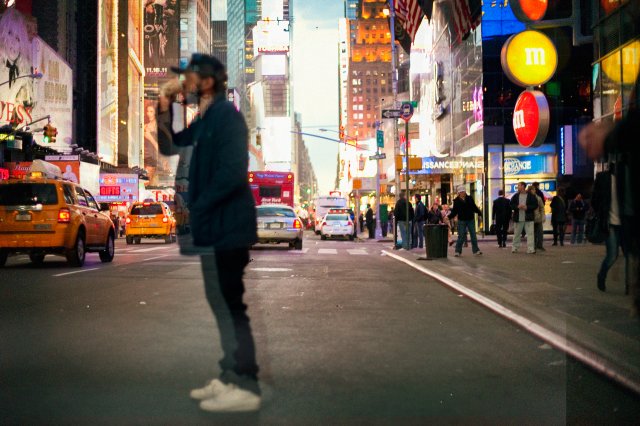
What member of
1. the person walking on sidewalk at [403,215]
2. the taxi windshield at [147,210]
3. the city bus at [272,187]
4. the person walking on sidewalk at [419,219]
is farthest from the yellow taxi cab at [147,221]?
the person walking on sidewalk at [403,215]

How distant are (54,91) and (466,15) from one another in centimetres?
3299

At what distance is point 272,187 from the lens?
3603 cm

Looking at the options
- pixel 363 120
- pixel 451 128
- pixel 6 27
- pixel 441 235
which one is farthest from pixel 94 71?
pixel 363 120

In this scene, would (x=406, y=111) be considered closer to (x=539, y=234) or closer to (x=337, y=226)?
(x=539, y=234)

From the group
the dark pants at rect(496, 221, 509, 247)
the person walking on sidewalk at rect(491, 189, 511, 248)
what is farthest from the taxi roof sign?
the dark pants at rect(496, 221, 509, 247)

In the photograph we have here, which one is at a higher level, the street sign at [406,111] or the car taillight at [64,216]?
the street sign at [406,111]

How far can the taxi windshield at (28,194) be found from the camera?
1452cm

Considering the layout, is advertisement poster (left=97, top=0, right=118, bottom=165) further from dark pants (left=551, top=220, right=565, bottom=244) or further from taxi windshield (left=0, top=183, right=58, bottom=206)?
taxi windshield (left=0, top=183, right=58, bottom=206)

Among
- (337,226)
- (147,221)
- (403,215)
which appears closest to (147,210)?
(147,221)

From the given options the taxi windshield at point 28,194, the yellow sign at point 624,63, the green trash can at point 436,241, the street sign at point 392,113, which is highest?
the yellow sign at point 624,63

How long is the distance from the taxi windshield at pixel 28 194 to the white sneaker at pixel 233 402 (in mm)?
11468

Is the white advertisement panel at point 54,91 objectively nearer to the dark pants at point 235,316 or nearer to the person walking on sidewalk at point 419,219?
the person walking on sidewalk at point 419,219

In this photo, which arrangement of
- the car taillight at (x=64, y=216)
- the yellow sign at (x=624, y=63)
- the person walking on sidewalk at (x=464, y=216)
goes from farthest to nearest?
1. the yellow sign at (x=624, y=63)
2. the person walking on sidewalk at (x=464, y=216)
3. the car taillight at (x=64, y=216)

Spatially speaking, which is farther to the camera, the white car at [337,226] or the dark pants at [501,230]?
the white car at [337,226]
